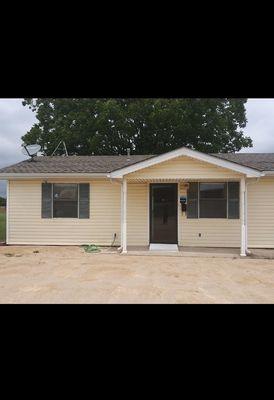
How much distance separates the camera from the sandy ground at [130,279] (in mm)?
5258

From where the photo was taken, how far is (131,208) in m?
11.2

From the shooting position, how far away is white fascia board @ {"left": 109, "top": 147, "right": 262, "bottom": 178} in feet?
30.9

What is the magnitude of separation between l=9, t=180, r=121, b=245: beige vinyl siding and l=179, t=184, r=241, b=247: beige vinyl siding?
94.8 inches

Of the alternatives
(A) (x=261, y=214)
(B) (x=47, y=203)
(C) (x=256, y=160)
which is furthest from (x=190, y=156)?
(B) (x=47, y=203)

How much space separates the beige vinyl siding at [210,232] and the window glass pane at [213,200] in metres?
0.21

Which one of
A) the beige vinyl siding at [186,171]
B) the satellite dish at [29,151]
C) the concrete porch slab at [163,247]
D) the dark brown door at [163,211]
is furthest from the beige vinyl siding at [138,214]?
the satellite dish at [29,151]

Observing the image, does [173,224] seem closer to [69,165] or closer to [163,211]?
[163,211]

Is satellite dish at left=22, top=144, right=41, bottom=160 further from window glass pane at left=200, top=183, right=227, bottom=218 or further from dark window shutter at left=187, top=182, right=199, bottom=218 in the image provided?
window glass pane at left=200, top=183, right=227, bottom=218

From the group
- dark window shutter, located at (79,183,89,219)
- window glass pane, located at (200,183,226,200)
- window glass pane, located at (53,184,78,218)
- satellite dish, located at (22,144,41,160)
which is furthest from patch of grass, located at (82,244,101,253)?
satellite dish, located at (22,144,41,160)

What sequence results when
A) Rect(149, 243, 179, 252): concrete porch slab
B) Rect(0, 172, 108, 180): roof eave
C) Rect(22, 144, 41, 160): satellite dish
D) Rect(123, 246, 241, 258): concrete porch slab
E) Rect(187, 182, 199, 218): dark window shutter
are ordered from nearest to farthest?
Rect(123, 246, 241, 258): concrete porch slab, Rect(149, 243, 179, 252): concrete porch slab, Rect(187, 182, 199, 218): dark window shutter, Rect(0, 172, 108, 180): roof eave, Rect(22, 144, 41, 160): satellite dish
